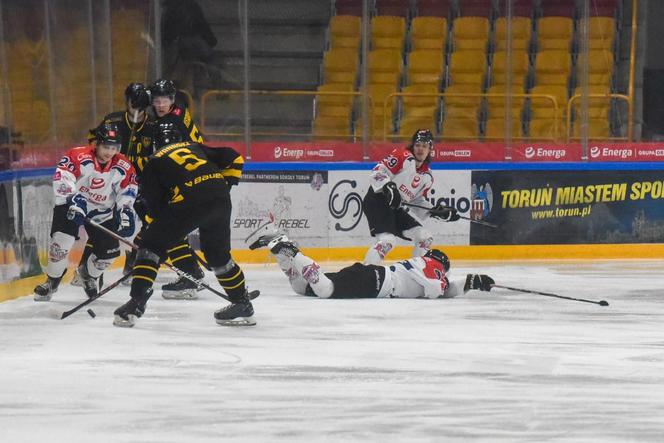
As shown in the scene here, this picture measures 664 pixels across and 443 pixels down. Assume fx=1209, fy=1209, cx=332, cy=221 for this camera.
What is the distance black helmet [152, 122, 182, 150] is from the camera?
6156 mm

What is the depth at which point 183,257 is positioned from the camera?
7359 millimetres

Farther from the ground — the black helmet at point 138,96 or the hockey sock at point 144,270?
the black helmet at point 138,96

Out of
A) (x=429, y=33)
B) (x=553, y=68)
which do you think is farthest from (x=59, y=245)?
(x=429, y=33)

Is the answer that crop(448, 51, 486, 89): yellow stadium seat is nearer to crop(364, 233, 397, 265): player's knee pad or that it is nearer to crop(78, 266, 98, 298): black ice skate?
crop(364, 233, 397, 265): player's knee pad

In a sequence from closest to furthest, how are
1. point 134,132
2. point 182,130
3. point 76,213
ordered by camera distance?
point 76,213 → point 182,130 → point 134,132

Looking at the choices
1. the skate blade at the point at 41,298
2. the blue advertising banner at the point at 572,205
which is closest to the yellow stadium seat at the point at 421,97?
the blue advertising banner at the point at 572,205

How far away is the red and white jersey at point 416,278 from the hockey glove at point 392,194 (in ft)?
3.04

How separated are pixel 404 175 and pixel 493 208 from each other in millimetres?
1959

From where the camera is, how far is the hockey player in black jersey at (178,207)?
604 centimetres

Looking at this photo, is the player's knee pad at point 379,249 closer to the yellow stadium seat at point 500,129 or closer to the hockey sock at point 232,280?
the hockey sock at point 232,280

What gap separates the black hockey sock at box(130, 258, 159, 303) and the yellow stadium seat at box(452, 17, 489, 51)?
5.82 metres

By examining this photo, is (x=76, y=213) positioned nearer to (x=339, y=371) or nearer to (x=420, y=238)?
(x=339, y=371)

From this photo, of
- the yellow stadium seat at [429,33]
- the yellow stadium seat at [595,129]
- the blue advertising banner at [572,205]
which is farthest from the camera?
the yellow stadium seat at [429,33]

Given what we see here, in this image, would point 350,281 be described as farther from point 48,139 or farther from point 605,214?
point 605,214
